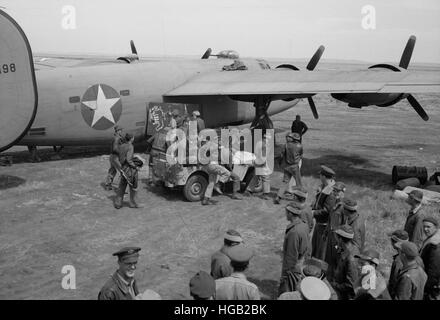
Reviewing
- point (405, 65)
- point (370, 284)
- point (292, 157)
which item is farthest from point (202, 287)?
point (405, 65)

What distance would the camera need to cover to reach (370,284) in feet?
18.4

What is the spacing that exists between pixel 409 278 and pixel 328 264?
6.22 ft

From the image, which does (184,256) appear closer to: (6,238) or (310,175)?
(6,238)

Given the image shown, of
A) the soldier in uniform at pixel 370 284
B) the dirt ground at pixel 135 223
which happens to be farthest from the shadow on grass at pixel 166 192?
the soldier in uniform at pixel 370 284

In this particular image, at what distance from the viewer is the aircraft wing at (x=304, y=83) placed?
14.0m

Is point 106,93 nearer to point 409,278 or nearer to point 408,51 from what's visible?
point 408,51

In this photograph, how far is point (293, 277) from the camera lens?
6.83m

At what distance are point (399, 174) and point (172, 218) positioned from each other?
7.60m

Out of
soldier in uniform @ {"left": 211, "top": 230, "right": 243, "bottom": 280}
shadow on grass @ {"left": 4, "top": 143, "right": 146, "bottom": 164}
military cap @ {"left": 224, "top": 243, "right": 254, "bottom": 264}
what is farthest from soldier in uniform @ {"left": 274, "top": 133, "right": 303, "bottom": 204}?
shadow on grass @ {"left": 4, "top": 143, "right": 146, "bottom": 164}

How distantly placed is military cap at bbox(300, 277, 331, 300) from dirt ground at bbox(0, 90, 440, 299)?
9.90ft

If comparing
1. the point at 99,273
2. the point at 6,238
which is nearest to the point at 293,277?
the point at 99,273

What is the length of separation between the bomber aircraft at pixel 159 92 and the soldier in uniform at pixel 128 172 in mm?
2781

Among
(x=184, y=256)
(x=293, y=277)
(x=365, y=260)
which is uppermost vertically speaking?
(x=365, y=260)

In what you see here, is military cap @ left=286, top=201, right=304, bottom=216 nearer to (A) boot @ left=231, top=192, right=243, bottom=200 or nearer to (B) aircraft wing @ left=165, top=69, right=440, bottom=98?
(A) boot @ left=231, top=192, right=243, bottom=200
